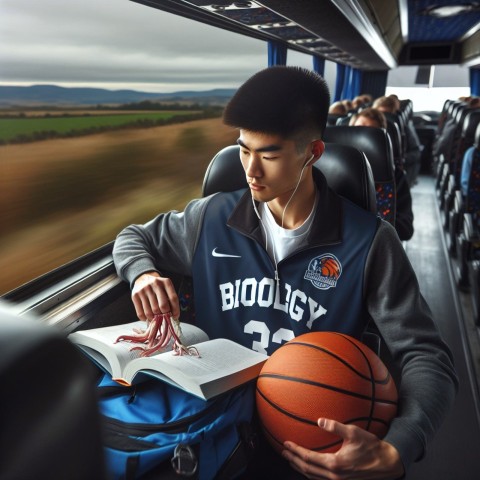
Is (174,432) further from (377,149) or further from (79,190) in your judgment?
(377,149)

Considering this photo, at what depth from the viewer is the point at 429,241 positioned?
4965mm

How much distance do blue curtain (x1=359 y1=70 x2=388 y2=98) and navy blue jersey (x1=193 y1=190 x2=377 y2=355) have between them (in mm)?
11452

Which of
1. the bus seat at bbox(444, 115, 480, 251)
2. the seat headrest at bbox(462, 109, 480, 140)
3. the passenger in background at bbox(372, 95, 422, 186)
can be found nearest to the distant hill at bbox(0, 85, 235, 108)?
the bus seat at bbox(444, 115, 480, 251)

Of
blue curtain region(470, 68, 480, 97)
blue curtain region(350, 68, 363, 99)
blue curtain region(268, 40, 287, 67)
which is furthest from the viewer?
blue curtain region(350, 68, 363, 99)

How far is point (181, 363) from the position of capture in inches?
40.7

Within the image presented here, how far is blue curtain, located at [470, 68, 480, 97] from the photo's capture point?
11.2m

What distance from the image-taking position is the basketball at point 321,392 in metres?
1.00

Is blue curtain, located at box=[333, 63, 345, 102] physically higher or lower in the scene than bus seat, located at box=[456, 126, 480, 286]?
higher

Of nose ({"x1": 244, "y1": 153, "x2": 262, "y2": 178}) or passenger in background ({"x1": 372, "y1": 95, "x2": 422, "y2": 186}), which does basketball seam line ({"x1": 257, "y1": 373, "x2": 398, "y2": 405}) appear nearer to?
nose ({"x1": 244, "y1": 153, "x2": 262, "y2": 178})

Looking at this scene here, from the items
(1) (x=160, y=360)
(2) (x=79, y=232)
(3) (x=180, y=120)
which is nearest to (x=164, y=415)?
(1) (x=160, y=360)

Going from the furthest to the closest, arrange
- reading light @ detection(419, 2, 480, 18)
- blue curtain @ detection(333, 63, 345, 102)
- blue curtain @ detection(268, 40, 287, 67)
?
blue curtain @ detection(333, 63, 345, 102) < reading light @ detection(419, 2, 480, 18) < blue curtain @ detection(268, 40, 287, 67)

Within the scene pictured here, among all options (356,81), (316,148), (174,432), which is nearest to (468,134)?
(316,148)

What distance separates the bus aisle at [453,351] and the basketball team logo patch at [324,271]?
1120 mm

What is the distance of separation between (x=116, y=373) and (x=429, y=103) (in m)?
11.9
